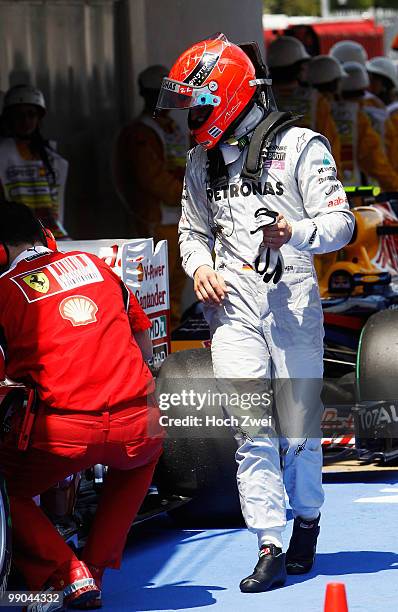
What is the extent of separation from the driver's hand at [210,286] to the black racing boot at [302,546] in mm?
900

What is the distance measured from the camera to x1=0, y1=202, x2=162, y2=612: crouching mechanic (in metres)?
4.93

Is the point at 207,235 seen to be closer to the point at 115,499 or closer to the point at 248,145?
the point at 248,145

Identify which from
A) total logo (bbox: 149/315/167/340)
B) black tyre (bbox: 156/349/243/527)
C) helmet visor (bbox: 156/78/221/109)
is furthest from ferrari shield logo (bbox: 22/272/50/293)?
total logo (bbox: 149/315/167/340)

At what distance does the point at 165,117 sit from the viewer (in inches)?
509

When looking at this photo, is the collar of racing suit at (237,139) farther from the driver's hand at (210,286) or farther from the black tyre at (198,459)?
the black tyre at (198,459)

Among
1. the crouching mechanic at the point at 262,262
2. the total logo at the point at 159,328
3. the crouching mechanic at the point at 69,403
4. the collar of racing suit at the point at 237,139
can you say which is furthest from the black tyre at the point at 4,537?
the total logo at the point at 159,328

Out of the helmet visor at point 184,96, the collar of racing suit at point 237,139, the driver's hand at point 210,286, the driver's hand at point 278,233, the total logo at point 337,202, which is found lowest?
the driver's hand at point 210,286

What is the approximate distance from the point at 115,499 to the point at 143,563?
0.85 m

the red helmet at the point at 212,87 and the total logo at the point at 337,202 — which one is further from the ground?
the red helmet at the point at 212,87

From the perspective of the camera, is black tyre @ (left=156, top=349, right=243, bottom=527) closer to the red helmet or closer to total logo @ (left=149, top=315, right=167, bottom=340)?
total logo @ (left=149, top=315, right=167, bottom=340)

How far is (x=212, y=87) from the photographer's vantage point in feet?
18.1

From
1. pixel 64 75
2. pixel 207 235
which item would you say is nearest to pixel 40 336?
pixel 207 235

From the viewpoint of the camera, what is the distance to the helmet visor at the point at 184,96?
18.1 ft

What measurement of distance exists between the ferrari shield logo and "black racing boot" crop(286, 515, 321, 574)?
1.35m
